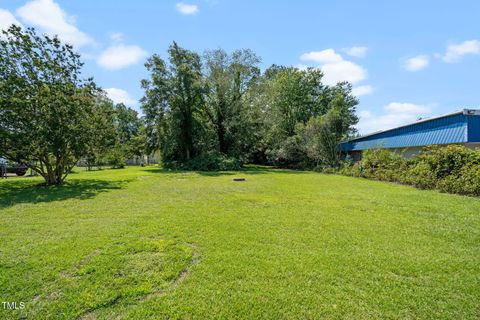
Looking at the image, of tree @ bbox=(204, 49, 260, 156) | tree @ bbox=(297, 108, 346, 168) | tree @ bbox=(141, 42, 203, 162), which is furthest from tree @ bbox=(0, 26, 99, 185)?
tree @ bbox=(297, 108, 346, 168)

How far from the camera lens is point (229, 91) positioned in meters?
22.4

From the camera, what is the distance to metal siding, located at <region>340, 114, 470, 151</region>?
35.5 ft

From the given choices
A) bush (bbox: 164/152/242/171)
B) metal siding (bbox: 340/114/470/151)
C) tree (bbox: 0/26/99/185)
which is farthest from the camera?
bush (bbox: 164/152/242/171)

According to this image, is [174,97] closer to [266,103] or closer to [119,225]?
[266,103]

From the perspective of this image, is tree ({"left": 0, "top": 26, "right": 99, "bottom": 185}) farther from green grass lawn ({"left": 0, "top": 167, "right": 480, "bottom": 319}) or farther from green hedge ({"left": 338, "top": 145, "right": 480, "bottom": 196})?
green hedge ({"left": 338, "top": 145, "right": 480, "bottom": 196})

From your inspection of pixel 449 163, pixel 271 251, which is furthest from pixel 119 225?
pixel 449 163

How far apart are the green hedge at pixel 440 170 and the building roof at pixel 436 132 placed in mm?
1711

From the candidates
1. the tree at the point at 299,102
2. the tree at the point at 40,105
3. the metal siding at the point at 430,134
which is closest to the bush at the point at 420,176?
the metal siding at the point at 430,134

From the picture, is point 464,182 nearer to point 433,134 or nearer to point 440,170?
point 440,170

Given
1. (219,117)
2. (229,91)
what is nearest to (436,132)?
(229,91)

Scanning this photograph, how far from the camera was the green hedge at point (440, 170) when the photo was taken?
8445 mm

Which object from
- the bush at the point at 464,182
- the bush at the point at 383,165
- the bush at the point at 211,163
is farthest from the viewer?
the bush at the point at 211,163

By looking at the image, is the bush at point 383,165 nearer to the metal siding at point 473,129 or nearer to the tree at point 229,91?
the metal siding at point 473,129

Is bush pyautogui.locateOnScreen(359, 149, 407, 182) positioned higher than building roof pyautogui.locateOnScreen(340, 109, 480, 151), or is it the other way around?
building roof pyautogui.locateOnScreen(340, 109, 480, 151)
